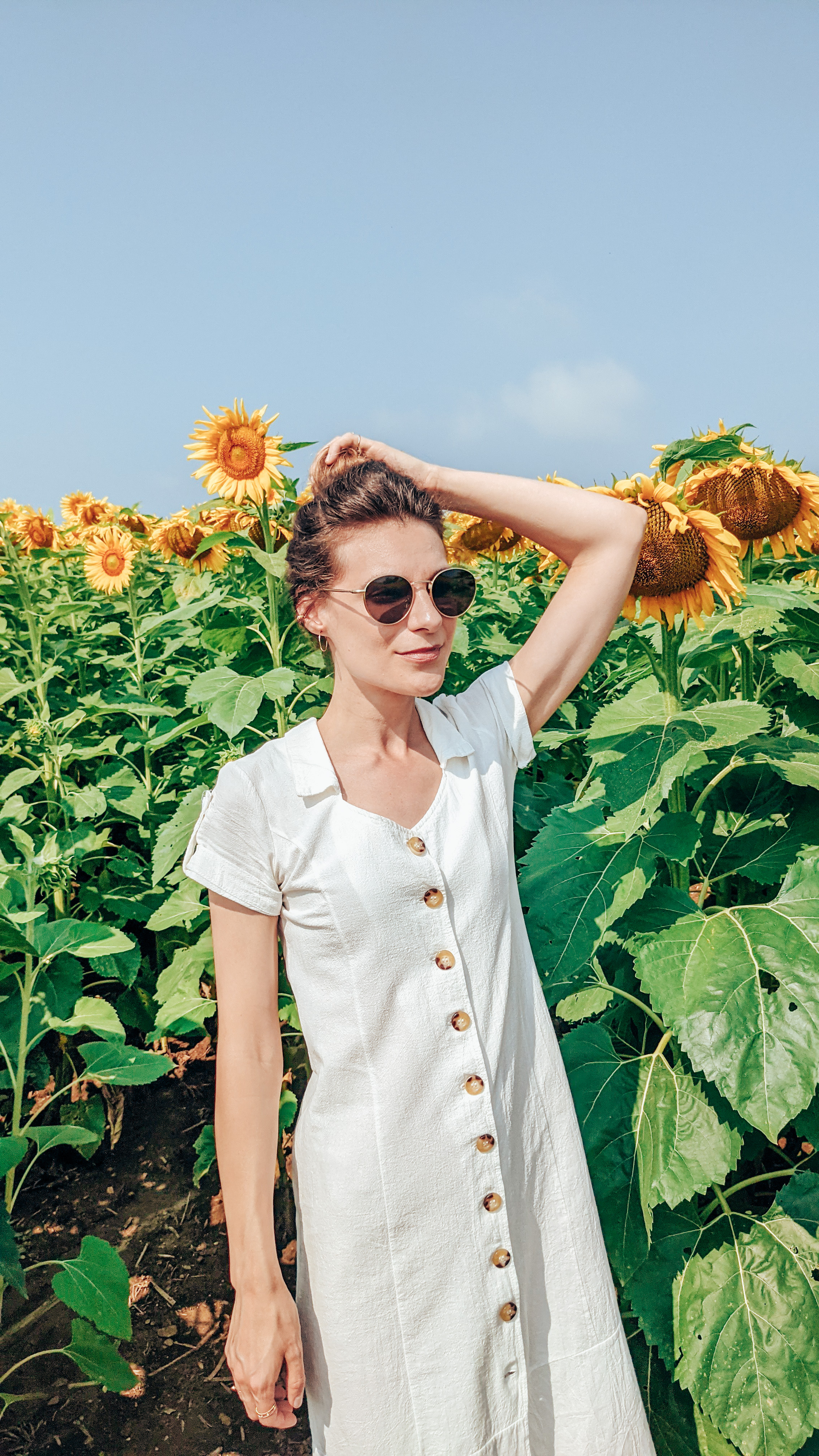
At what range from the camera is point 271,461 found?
2.47 meters

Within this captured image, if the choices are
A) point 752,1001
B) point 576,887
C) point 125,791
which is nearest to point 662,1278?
point 752,1001

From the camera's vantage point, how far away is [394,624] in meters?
1.47

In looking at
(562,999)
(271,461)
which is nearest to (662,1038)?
(562,999)

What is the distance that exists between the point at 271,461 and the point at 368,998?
5.08ft

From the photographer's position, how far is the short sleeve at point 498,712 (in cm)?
170

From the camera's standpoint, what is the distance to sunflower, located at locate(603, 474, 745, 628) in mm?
1828

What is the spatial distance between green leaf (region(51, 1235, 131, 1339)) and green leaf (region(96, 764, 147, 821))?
164cm

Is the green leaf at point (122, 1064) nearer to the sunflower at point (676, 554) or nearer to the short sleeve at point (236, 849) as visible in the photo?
the short sleeve at point (236, 849)

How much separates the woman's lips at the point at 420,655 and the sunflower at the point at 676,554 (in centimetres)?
54

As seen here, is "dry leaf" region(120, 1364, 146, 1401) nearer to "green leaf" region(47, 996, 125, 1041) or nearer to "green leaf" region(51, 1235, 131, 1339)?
Answer: "green leaf" region(51, 1235, 131, 1339)

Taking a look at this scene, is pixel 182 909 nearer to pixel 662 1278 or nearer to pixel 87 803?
pixel 87 803

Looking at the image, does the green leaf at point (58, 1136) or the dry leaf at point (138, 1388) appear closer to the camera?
the green leaf at point (58, 1136)

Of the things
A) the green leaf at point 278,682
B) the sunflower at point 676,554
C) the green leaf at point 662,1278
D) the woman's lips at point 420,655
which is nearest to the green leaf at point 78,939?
the green leaf at point 278,682

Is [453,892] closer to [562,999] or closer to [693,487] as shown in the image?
[562,999]
